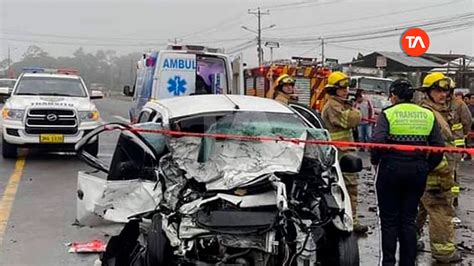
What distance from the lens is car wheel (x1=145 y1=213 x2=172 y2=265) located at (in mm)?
4410

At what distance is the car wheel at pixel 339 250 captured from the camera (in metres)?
4.61

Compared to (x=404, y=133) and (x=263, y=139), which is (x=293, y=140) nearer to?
(x=263, y=139)

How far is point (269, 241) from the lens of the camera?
437 cm

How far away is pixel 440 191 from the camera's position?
641cm

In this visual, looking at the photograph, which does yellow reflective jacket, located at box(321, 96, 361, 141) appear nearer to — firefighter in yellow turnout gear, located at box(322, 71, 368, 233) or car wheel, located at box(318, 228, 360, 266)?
firefighter in yellow turnout gear, located at box(322, 71, 368, 233)

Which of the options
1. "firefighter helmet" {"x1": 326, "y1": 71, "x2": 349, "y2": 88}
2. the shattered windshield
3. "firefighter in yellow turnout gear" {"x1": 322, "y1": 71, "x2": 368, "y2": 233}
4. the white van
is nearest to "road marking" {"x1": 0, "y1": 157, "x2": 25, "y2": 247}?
the white van

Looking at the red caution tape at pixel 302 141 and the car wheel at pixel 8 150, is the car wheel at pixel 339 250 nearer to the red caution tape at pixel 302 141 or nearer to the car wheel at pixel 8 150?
the red caution tape at pixel 302 141

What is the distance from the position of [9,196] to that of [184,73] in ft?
14.9

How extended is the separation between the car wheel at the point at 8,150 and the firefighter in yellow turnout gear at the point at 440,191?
872 cm

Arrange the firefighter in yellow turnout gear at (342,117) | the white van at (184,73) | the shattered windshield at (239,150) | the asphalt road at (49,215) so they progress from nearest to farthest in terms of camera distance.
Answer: the shattered windshield at (239,150) < the asphalt road at (49,215) < the firefighter in yellow turnout gear at (342,117) < the white van at (184,73)

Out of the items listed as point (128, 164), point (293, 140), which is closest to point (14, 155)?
point (128, 164)

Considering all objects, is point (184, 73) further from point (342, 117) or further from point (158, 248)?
point (158, 248)

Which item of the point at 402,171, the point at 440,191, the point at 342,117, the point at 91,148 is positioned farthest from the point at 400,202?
the point at 91,148

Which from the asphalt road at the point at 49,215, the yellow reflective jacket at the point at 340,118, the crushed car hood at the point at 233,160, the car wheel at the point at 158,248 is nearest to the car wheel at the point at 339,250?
the crushed car hood at the point at 233,160
